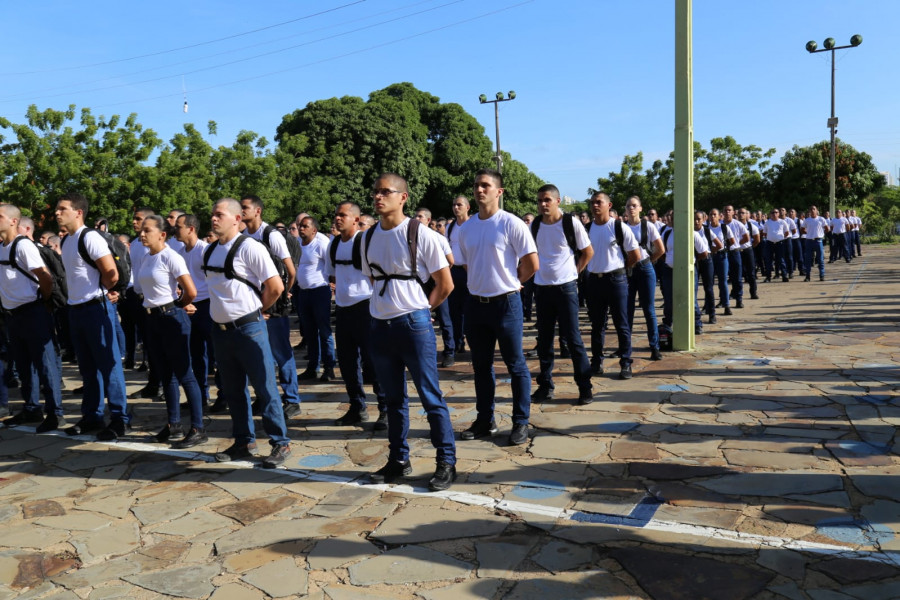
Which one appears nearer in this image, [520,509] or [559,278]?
[520,509]

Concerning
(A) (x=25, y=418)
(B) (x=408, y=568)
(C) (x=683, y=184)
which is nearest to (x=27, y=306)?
(A) (x=25, y=418)

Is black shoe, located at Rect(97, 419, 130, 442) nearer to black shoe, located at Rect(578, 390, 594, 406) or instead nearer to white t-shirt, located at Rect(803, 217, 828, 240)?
black shoe, located at Rect(578, 390, 594, 406)

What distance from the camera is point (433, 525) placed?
13.6ft

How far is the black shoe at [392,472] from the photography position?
195 inches

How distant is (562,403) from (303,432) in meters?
2.41

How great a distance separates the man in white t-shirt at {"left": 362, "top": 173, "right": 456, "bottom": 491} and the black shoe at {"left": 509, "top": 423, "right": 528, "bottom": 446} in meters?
0.88

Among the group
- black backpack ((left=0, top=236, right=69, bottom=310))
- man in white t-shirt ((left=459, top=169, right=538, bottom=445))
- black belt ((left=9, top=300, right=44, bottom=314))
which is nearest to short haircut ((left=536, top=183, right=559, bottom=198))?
man in white t-shirt ((left=459, top=169, right=538, bottom=445))

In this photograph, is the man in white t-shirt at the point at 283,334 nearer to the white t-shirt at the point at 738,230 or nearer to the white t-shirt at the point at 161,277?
the white t-shirt at the point at 161,277

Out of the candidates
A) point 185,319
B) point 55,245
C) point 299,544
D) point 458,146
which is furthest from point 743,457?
point 458,146

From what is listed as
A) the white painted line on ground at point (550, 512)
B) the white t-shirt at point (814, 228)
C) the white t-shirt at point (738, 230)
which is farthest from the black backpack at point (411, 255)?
the white t-shirt at point (814, 228)

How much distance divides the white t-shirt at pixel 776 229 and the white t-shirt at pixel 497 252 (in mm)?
15683

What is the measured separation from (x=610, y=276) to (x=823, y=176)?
34986 millimetres

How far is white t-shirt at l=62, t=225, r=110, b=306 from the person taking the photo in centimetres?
635

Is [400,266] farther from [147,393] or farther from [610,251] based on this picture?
[147,393]
